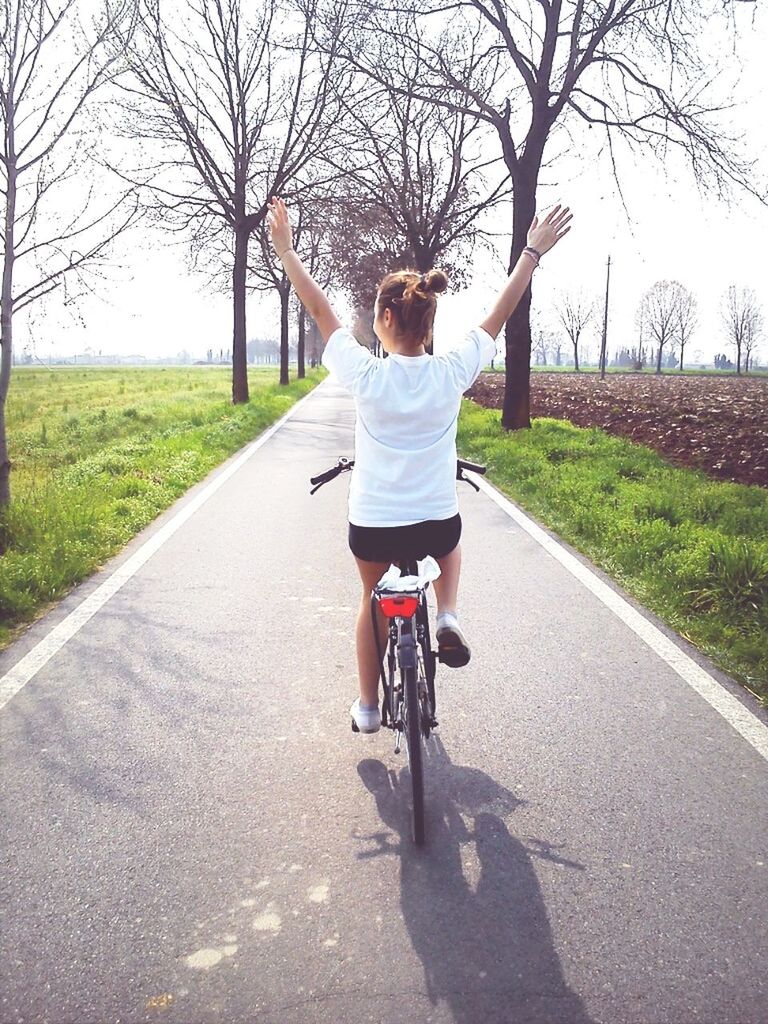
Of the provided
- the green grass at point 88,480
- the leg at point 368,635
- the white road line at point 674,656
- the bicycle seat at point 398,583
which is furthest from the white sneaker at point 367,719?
the green grass at point 88,480

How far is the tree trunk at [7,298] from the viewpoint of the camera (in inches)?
310

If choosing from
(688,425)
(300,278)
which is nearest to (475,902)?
(300,278)

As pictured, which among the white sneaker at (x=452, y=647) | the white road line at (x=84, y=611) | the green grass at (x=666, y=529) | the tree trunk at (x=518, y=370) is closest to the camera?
the white sneaker at (x=452, y=647)

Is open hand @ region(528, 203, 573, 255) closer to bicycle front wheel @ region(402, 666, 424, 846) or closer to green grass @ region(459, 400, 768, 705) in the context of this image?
bicycle front wheel @ region(402, 666, 424, 846)

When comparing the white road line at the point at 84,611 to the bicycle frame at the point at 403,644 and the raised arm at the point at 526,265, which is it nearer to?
the bicycle frame at the point at 403,644

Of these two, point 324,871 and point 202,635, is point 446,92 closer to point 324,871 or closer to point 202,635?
point 202,635

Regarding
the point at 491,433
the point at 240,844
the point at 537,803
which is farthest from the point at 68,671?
the point at 491,433

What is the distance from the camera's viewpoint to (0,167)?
7.88 m

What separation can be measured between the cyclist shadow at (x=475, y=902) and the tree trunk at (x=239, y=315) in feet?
75.9

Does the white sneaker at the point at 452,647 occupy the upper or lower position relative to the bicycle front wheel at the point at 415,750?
upper

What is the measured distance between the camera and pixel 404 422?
3135 mm

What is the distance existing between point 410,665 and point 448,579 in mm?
492

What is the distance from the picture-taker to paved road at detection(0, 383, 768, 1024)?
2.39 m

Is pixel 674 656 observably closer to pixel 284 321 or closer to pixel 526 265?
pixel 526 265
